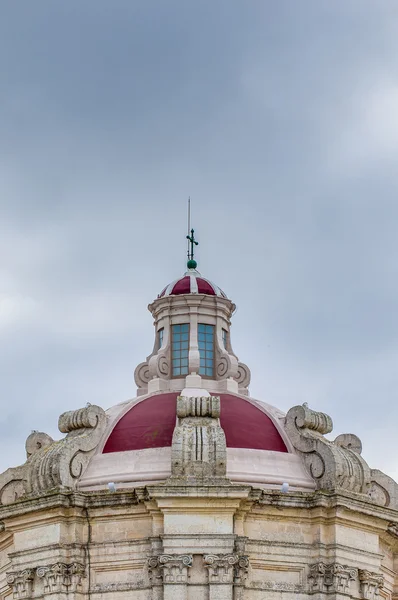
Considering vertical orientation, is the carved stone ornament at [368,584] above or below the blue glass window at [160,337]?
below

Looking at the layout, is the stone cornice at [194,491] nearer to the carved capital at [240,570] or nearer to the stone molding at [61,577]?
the carved capital at [240,570]

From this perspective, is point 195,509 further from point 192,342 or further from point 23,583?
point 192,342

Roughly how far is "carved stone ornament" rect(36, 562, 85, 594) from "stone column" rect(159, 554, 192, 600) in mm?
2482

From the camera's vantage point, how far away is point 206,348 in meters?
47.1

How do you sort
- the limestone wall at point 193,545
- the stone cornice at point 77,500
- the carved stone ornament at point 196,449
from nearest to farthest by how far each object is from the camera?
the limestone wall at point 193,545
the carved stone ornament at point 196,449
the stone cornice at point 77,500

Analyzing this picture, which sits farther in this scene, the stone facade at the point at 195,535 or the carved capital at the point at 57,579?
the carved capital at the point at 57,579

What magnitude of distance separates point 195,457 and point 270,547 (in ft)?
9.92

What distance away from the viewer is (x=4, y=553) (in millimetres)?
43344

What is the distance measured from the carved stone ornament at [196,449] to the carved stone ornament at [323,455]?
287cm

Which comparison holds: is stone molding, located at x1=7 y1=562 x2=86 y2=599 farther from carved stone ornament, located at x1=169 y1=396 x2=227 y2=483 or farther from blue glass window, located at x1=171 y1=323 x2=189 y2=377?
blue glass window, located at x1=171 y1=323 x2=189 y2=377

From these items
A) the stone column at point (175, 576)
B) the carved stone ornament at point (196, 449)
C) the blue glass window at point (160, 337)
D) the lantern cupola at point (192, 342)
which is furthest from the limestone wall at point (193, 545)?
the blue glass window at point (160, 337)

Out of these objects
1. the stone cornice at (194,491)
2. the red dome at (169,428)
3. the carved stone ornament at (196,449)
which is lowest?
the stone cornice at (194,491)

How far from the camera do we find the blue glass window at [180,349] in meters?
46.6

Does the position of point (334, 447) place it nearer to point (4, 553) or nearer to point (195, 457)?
point (195, 457)
